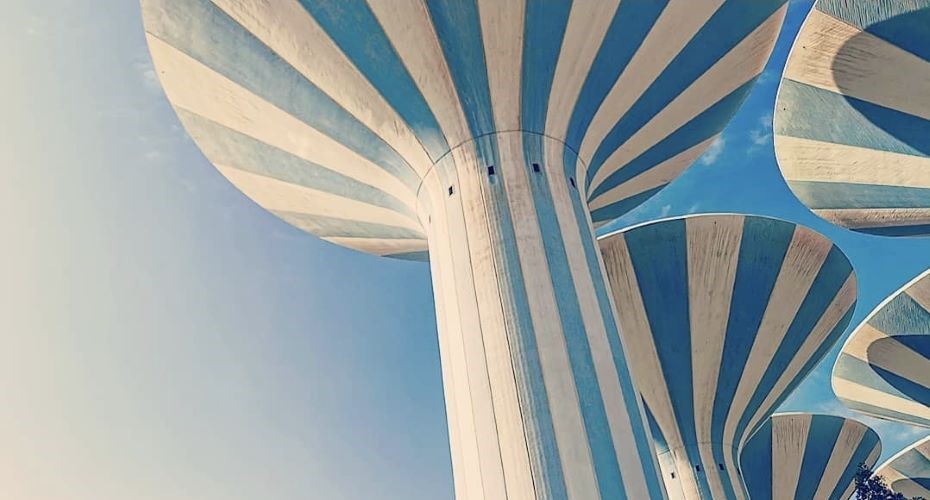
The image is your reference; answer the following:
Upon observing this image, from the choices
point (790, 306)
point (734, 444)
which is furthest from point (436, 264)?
point (734, 444)

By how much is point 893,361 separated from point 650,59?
8.41 metres

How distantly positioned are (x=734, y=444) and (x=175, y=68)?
28.1ft

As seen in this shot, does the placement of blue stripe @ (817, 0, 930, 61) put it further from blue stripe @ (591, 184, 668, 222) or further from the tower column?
the tower column

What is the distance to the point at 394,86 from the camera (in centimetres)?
560

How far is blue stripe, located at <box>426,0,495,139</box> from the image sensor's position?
17.4ft

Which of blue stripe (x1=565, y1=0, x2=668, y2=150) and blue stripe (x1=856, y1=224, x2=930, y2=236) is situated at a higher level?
blue stripe (x1=565, y1=0, x2=668, y2=150)

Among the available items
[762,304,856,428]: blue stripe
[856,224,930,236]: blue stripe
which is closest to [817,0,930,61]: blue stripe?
[856,224,930,236]: blue stripe

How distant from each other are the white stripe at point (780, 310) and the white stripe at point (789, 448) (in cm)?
376

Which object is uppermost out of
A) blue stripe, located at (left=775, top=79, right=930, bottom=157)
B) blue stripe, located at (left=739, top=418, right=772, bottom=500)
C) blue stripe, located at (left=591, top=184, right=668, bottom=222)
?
blue stripe, located at (left=775, top=79, right=930, bottom=157)

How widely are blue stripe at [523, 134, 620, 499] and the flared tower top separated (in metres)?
0.23

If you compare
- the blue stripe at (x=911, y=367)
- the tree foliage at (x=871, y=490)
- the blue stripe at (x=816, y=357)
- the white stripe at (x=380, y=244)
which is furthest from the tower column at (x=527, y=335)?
the blue stripe at (x=911, y=367)

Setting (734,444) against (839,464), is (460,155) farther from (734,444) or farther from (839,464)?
(839,464)

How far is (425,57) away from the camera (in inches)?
213

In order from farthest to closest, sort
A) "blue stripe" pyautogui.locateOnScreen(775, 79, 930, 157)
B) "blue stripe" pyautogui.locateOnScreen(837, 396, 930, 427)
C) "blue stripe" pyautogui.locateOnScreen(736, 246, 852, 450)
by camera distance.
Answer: "blue stripe" pyautogui.locateOnScreen(837, 396, 930, 427), "blue stripe" pyautogui.locateOnScreen(736, 246, 852, 450), "blue stripe" pyautogui.locateOnScreen(775, 79, 930, 157)
